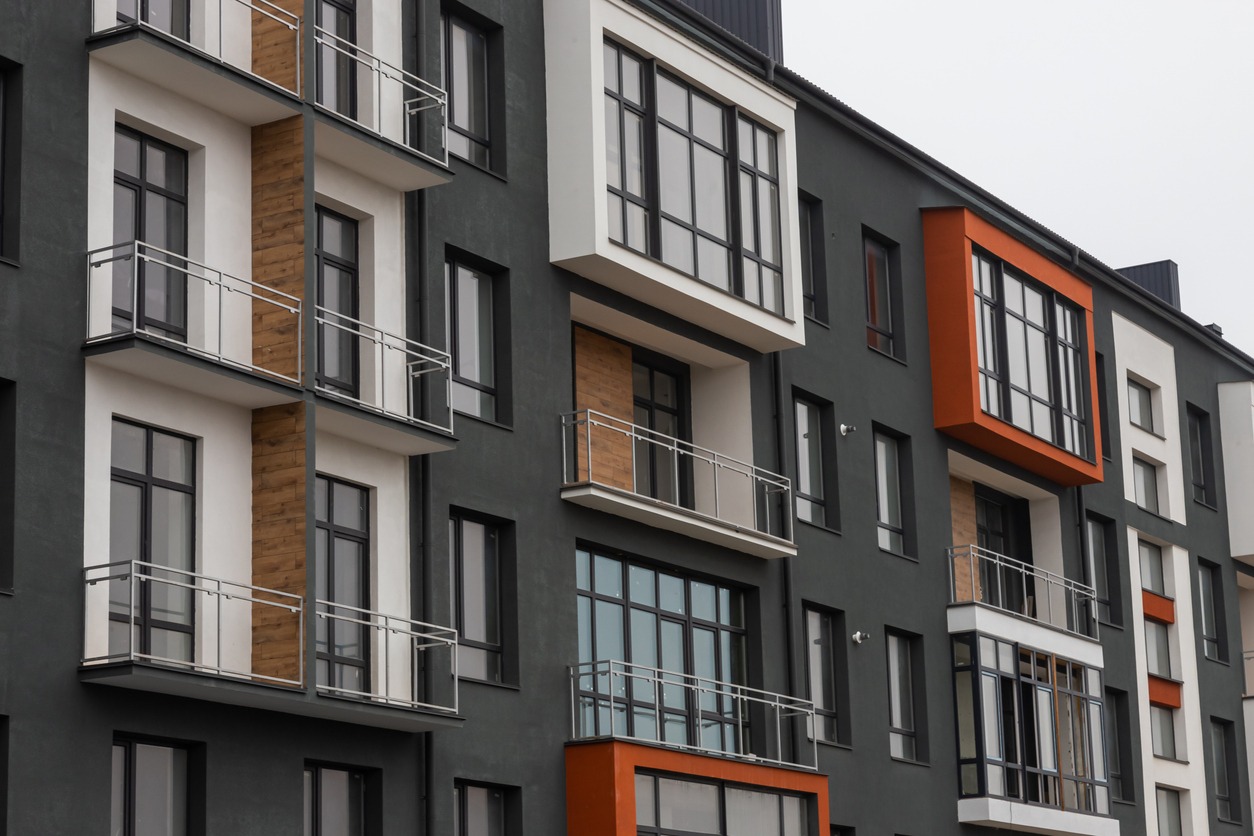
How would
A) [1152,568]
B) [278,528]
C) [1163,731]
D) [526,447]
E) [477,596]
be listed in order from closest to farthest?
[278,528]
[477,596]
[526,447]
[1163,731]
[1152,568]

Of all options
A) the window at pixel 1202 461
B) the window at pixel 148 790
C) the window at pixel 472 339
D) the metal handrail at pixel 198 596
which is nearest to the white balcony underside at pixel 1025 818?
the window at pixel 1202 461

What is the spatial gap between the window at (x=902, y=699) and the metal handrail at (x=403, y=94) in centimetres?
1203

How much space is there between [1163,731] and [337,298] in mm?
22873

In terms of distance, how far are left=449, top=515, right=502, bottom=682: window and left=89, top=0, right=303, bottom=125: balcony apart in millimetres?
5340

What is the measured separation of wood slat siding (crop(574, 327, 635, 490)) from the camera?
2712 cm

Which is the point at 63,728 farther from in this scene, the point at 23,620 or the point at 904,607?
the point at 904,607

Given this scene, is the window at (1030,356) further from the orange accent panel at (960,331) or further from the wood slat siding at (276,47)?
the wood slat siding at (276,47)

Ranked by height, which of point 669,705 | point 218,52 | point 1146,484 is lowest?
point 669,705

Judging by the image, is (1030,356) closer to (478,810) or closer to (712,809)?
(712,809)

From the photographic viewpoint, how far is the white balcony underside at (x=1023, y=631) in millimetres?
32844

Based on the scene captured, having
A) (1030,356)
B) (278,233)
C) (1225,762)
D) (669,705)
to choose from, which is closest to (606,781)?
(669,705)

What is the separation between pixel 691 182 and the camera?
91.9 ft

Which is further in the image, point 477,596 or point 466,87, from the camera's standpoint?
point 466,87

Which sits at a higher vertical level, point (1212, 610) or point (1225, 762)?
point (1212, 610)
